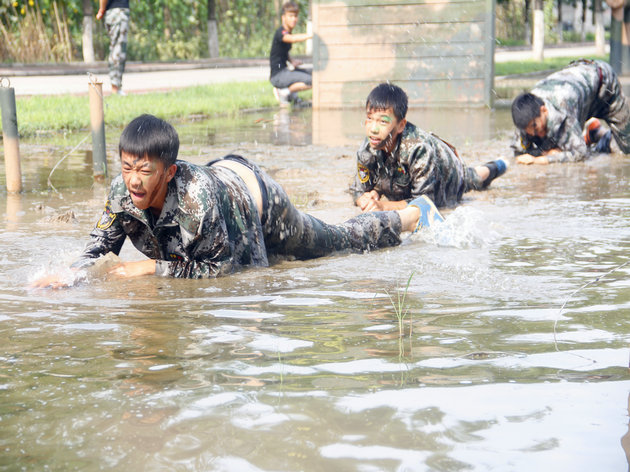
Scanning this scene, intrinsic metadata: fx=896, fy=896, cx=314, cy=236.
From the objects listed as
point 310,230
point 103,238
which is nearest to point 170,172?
point 103,238

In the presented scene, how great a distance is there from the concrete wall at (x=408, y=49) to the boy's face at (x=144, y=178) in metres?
10.4

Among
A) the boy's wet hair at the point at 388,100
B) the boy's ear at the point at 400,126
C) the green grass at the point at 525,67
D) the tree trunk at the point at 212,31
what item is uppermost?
the tree trunk at the point at 212,31

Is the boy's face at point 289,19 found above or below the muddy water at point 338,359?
above

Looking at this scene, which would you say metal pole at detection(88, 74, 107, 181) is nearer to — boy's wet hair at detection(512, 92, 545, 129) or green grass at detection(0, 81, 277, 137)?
green grass at detection(0, 81, 277, 137)

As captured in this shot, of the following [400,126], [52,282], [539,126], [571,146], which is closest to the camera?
[52,282]

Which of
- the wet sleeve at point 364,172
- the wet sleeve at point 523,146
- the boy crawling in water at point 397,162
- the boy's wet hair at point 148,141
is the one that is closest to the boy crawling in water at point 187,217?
the boy's wet hair at point 148,141

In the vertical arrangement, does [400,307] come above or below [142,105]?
below

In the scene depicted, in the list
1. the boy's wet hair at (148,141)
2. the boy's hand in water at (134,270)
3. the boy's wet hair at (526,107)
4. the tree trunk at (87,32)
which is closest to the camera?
the boy's wet hair at (148,141)

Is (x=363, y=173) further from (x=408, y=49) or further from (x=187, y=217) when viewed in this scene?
(x=408, y=49)

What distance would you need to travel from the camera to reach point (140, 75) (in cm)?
2053

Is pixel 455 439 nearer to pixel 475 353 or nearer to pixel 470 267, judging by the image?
pixel 475 353

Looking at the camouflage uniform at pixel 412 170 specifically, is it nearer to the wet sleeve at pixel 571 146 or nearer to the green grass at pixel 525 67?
the wet sleeve at pixel 571 146

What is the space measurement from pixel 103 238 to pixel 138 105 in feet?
27.8

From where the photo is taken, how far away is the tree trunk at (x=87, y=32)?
22.6 meters
